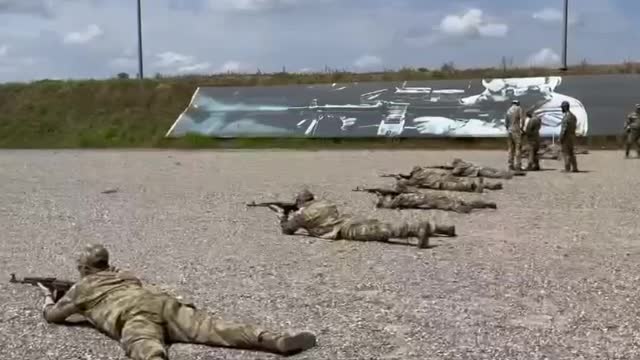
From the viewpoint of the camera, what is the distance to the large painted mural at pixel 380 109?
135ft

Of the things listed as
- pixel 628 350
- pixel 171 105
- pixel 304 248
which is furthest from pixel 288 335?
pixel 171 105

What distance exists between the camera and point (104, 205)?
17.5m

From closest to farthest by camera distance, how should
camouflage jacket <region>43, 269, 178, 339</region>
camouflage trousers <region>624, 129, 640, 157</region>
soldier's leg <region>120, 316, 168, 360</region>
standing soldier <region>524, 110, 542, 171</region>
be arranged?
1. soldier's leg <region>120, 316, 168, 360</region>
2. camouflage jacket <region>43, 269, 178, 339</region>
3. standing soldier <region>524, 110, 542, 171</region>
4. camouflage trousers <region>624, 129, 640, 157</region>

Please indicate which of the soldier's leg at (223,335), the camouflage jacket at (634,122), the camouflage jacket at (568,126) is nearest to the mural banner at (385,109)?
the camouflage jacket at (634,122)

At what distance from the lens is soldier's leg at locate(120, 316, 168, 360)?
6236 millimetres

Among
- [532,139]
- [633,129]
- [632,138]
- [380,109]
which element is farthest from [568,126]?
[380,109]

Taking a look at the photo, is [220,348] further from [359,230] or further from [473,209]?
[473,209]

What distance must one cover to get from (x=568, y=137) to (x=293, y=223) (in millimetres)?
13569

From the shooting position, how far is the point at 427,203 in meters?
15.8

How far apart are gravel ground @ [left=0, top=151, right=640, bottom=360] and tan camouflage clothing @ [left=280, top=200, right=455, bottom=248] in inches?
7.5

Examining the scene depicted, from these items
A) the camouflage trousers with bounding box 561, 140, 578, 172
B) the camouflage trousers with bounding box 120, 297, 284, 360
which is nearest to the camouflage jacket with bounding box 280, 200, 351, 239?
the camouflage trousers with bounding box 120, 297, 284, 360

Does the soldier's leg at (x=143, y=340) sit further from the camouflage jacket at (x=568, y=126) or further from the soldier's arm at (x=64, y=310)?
the camouflage jacket at (x=568, y=126)

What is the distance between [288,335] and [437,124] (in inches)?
1400

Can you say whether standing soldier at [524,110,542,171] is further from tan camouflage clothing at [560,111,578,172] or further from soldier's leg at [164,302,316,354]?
soldier's leg at [164,302,316,354]
